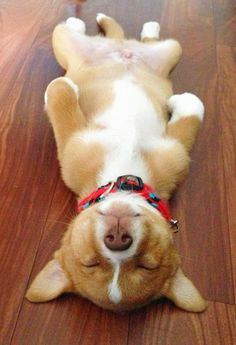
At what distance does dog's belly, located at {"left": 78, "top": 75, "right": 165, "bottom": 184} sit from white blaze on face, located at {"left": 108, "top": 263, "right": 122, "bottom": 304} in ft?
1.24

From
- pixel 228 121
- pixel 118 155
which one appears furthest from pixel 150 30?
pixel 118 155

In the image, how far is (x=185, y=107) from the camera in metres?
1.63

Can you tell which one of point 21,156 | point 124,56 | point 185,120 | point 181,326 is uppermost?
point 124,56

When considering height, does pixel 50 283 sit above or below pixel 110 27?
below

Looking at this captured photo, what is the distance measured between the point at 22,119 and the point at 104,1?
3.02ft

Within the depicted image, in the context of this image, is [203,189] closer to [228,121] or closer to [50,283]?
[228,121]

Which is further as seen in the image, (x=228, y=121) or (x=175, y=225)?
(x=228, y=121)

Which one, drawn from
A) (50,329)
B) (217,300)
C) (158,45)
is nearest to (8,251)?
(50,329)

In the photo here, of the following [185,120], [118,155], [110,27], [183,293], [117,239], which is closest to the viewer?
[117,239]

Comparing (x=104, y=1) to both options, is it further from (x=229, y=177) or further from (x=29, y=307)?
(x=29, y=307)

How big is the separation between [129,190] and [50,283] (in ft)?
1.23

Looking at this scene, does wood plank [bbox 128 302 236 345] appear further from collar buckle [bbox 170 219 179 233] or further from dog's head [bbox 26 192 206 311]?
collar buckle [bbox 170 219 179 233]

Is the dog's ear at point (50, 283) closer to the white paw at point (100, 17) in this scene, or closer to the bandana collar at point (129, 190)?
the bandana collar at point (129, 190)

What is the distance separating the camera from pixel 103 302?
1209 mm
